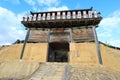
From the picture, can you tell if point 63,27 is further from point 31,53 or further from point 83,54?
point 31,53

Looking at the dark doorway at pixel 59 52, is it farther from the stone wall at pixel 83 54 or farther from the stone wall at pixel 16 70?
the stone wall at pixel 16 70

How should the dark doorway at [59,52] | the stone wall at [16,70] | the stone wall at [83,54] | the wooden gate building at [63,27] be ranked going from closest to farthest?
the stone wall at [16,70] < the stone wall at [83,54] < the wooden gate building at [63,27] < the dark doorway at [59,52]

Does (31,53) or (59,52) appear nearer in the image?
(31,53)

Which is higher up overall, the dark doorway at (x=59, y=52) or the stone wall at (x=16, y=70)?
the dark doorway at (x=59, y=52)

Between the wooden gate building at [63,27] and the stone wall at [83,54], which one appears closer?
the stone wall at [83,54]

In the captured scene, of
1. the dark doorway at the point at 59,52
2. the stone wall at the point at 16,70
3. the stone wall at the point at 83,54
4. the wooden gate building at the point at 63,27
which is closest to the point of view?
the stone wall at the point at 16,70

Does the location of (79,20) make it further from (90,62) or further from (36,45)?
(36,45)

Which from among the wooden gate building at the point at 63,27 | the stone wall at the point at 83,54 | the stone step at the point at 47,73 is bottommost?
the stone step at the point at 47,73

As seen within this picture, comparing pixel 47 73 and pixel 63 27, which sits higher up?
pixel 63 27

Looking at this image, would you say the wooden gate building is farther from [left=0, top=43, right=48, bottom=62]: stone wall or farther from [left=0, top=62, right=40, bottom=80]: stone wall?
[left=0, top=62, right=40, bottom=80]: stone wall

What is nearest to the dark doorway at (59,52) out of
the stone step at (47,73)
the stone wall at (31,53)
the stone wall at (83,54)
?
the stone wall at (31,53)

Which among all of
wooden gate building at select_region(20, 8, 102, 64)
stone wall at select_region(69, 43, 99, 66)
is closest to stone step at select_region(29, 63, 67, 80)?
stone wall at select_region(69, 43, 99, 66)

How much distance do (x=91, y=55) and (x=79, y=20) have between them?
4292mm

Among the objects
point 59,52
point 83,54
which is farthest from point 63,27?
point 59,52
